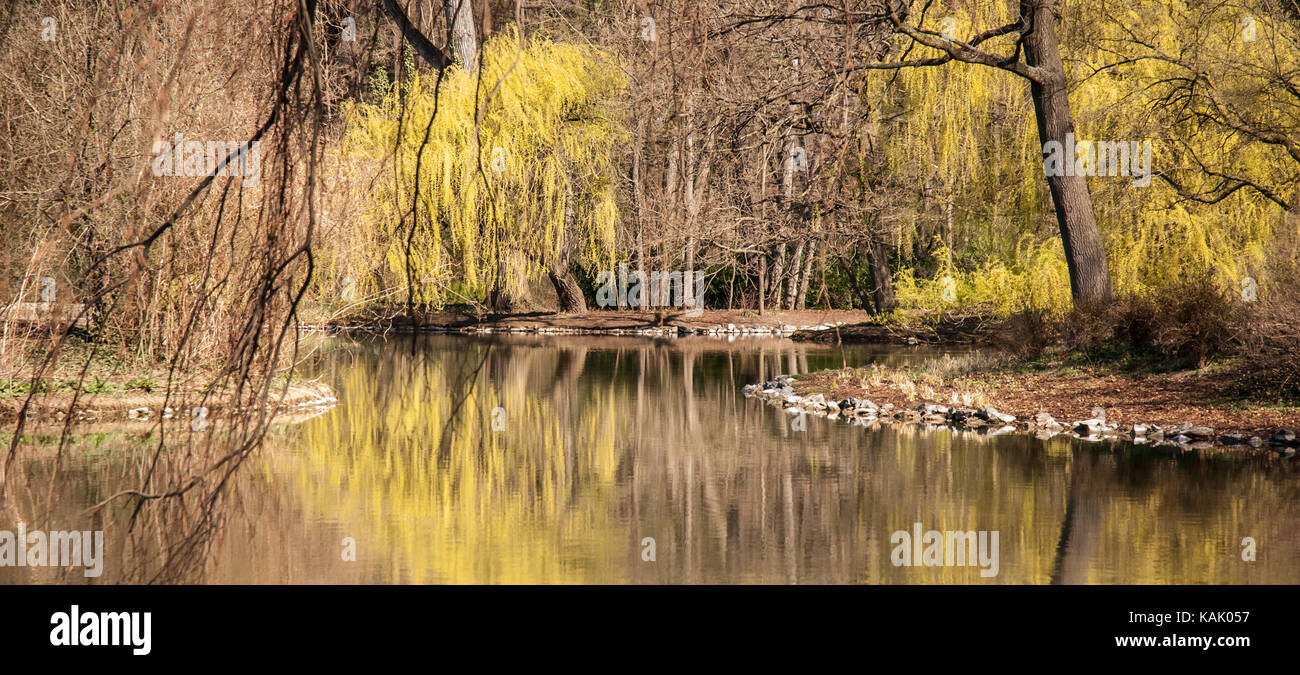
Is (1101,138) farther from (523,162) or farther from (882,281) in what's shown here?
(523,162)

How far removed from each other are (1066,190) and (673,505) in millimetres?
10207

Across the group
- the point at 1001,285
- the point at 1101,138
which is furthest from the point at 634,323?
the point at 1101,138

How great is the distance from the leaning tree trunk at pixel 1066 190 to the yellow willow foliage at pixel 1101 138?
82 centimetres

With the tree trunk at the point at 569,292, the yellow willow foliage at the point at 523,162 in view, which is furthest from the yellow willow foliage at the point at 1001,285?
the tree trunk at the point at 569,292

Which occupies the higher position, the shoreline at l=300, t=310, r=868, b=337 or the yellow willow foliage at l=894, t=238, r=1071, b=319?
the yellow willow foliage at l=894, t=238, r=1071, b=319

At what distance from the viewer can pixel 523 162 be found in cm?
2828

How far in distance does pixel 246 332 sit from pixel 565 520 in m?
5.56

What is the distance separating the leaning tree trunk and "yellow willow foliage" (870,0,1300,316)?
2.69 feet

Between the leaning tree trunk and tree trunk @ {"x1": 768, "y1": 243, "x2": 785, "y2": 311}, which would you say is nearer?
the leaning tree trunk

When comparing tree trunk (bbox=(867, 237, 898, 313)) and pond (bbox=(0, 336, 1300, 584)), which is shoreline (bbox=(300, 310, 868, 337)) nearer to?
tree trunk (bbox=(867, 237, 898, 313))

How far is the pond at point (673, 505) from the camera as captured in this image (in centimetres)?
710

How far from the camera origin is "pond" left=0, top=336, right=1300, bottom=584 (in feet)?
23.3

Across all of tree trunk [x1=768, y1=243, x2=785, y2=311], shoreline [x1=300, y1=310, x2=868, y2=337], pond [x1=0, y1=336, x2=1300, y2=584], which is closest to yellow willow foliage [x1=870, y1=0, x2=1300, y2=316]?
pond [x1=0, y1=336, x2=1300, y2=584]
